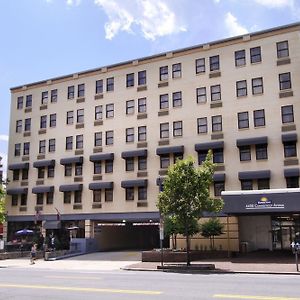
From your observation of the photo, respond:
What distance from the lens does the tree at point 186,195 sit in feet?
90.9

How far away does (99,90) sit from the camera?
46250mm

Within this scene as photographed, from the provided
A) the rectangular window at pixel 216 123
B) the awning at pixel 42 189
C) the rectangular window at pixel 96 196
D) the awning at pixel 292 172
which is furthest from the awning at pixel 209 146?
the awning at pixel 42 189

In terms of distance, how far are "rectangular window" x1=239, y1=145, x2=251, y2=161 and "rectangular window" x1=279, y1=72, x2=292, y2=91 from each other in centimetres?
584

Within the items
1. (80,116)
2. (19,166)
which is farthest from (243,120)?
(19,166)

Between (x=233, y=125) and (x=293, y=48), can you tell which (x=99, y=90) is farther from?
(x=293, y=48)

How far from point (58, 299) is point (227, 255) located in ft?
74.5

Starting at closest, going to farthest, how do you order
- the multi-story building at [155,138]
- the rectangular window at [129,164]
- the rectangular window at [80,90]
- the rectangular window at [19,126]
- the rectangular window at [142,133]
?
the multi-story building at [155,138]
the rectangular window at [142,133]
the rectangular window at [129,164]
the rectangular window at [80,90]
the rectangular window at [19,126]

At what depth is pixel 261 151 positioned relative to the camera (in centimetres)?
3725

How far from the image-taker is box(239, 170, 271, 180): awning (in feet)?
119

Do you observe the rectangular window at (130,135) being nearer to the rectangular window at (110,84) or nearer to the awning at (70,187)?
the rectangular window at (110,84)

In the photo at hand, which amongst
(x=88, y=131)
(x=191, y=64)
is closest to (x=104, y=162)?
Result: (x=88, y=131)

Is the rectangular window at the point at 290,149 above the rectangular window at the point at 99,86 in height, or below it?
below

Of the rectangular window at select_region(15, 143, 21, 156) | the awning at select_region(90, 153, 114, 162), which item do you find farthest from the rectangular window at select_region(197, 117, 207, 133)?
the rectangular window at select_region(15, 143, 21, 156)

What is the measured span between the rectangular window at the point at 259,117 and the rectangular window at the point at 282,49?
5.12 m
